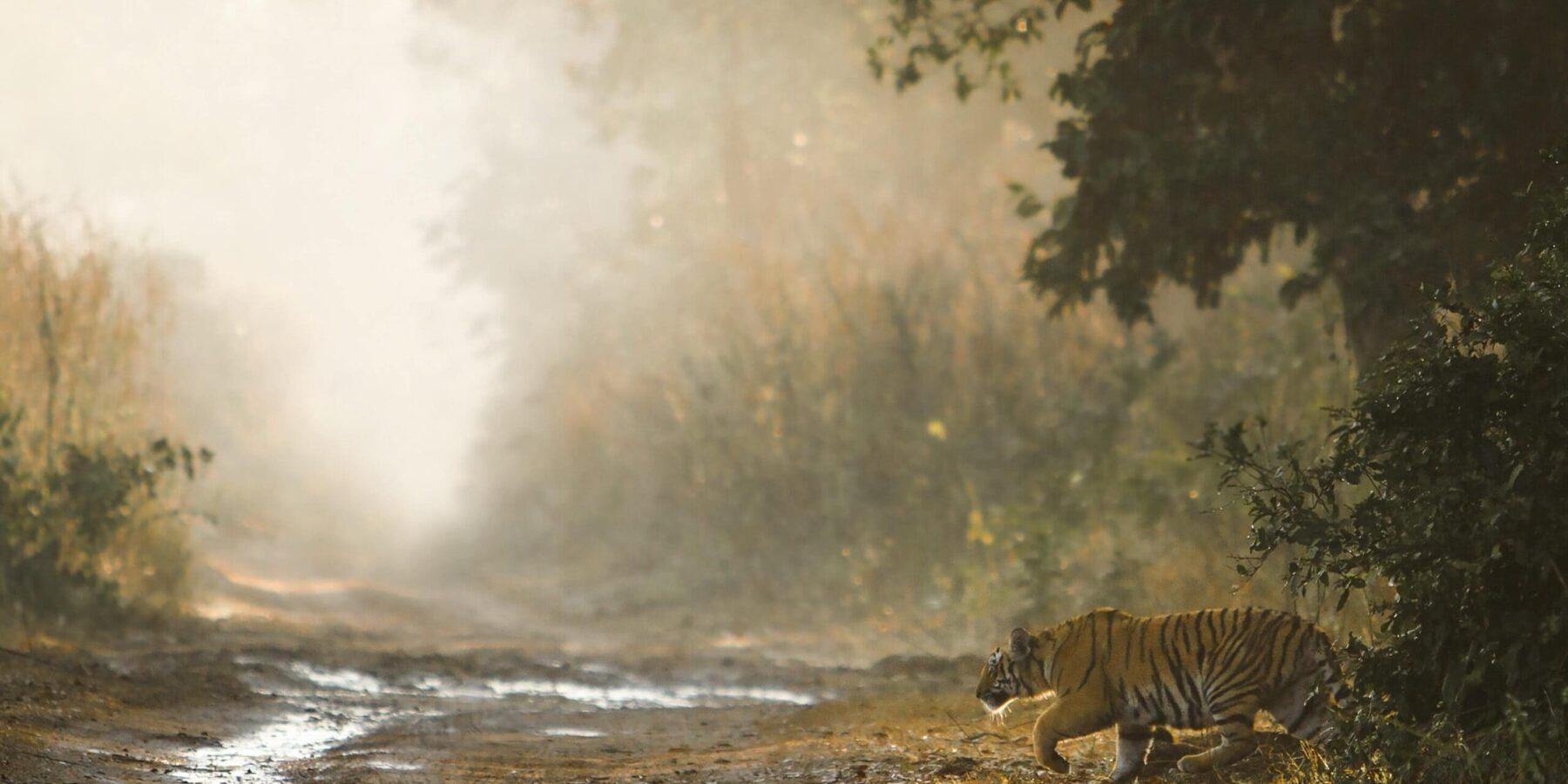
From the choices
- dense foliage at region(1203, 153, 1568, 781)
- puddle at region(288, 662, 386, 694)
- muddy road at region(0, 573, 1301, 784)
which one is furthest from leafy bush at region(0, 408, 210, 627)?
dense foliage at region(1203, 153, 1568, 781)

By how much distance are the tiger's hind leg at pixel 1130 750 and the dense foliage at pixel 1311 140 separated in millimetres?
2507

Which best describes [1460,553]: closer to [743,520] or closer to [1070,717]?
[1070,717]

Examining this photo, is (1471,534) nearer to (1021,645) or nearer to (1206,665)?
(1206,665)

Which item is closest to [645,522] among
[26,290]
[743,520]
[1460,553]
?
[743,520]

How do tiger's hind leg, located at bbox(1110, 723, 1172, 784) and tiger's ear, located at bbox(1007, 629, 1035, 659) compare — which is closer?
tiger's hind leg, located at bbox(1110, 723, 1172, 784)

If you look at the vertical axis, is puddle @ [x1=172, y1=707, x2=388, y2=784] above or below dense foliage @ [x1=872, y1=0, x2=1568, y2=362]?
below

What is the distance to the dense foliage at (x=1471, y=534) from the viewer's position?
463cm

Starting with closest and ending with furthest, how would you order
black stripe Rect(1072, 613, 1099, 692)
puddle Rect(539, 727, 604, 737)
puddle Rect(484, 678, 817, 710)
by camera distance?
black stripe Rect(1072, 613, 1099, 692)
puddle Rect(539, 727, 604, 737)
puddle Rect(484, 678, 817, 710)

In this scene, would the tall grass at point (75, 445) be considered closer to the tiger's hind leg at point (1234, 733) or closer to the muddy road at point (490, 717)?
the muddy road at point (490, 717)

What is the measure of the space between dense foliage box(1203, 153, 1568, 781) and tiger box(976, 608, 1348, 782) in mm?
622

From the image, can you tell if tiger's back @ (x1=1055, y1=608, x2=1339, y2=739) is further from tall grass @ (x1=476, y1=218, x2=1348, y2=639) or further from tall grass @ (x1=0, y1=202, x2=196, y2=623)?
tall grass @ (x1=0, y1=202, x2=196, y2=623)

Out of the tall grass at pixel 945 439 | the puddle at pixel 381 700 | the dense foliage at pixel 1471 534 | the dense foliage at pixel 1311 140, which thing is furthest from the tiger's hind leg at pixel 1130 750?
the puddle at pixel 381 700

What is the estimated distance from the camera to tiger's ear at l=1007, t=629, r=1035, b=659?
6418 mm

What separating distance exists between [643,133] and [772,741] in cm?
2209
